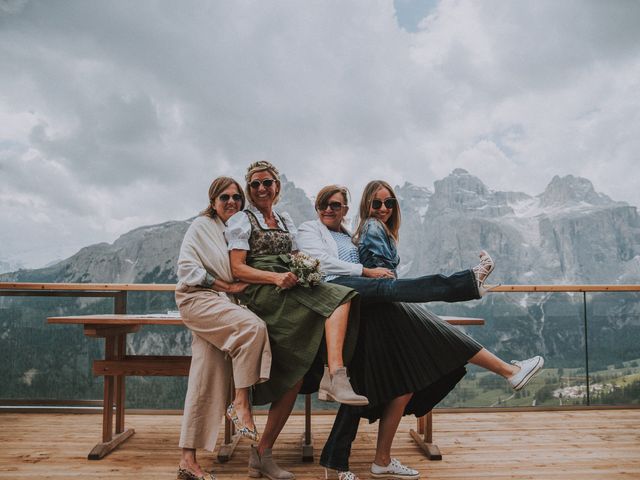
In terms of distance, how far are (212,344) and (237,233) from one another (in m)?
0.58

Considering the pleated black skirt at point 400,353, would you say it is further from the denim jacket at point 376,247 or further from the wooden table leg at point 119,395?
the wooden table leg at point 119,395

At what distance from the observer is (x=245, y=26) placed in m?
9.93

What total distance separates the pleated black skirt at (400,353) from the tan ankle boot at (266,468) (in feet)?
1.57

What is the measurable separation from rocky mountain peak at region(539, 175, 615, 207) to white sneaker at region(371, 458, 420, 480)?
5339 cm

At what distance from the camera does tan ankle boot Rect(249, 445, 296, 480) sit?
2.26 m

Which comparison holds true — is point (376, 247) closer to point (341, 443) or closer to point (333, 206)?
point (333, 206)

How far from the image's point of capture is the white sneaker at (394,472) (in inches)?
90.0

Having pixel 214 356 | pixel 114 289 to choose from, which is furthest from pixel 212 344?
pixel 114 289

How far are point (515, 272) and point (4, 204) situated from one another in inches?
1482

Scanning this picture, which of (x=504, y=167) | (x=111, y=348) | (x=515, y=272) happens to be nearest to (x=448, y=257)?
(x=515, y=272)

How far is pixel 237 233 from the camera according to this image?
245cm

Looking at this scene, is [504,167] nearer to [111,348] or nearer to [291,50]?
[291,50]

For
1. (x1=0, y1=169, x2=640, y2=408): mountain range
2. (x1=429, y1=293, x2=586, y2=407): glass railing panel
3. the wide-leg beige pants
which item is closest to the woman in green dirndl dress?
the wide-leg beige pants

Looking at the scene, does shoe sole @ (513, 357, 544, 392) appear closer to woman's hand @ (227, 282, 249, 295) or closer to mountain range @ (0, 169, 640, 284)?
woman's hand @ (227, 282, 249, 295)
